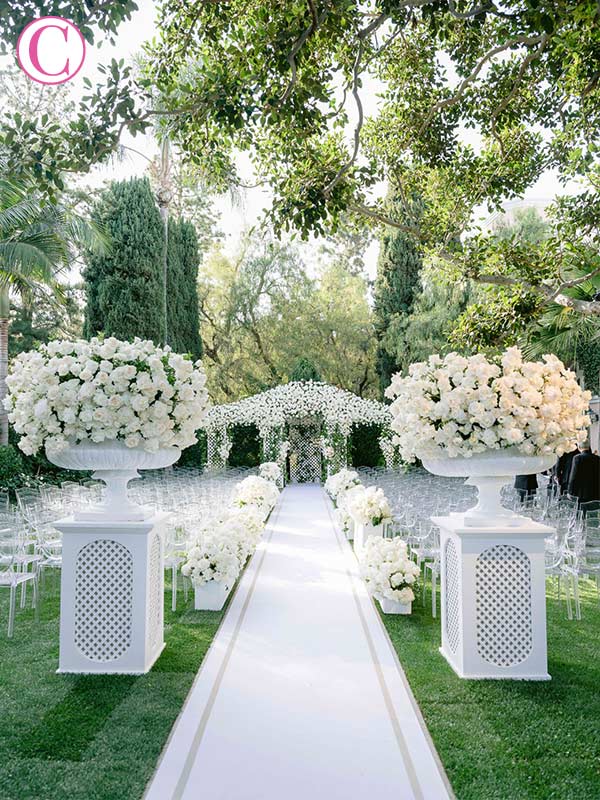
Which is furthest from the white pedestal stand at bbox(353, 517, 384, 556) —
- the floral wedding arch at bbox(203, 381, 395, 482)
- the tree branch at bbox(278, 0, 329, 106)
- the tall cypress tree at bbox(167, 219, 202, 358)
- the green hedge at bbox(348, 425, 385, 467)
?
the tall cypress tree at bbox(167, 219, 202, 358)

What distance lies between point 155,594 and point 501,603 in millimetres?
2593

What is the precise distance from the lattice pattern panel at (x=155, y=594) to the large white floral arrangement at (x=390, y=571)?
225 centimetres

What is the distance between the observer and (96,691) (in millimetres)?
4441

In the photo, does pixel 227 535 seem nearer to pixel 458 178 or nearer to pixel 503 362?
pixel 503 362

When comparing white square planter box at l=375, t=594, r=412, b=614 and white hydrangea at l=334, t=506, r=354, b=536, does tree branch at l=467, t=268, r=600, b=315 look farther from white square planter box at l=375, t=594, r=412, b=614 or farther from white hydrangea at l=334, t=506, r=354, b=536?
white hydrangea at l=334, t=506, r=354, b=536

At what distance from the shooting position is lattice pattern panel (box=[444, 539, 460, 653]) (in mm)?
4910

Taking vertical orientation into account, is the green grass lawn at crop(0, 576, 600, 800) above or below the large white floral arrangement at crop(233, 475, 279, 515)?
below

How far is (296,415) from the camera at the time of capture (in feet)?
72.9

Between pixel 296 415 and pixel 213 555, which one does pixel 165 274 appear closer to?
pixel 296 415

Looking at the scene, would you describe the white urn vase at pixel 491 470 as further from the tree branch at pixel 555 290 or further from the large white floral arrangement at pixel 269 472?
the large white floral arrangement at pixel 269 472

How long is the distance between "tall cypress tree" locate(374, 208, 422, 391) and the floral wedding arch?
20.0 feet

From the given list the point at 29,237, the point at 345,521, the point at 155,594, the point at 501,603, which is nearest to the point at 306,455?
the point at 345,521

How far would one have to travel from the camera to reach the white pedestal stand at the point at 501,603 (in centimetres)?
474

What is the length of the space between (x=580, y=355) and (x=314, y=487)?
9479mm
